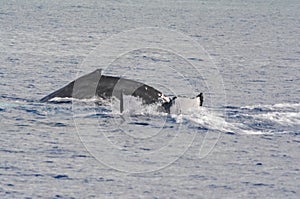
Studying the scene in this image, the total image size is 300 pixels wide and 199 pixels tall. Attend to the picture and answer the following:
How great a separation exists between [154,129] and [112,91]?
1561 mm

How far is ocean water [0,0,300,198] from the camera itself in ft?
28.4

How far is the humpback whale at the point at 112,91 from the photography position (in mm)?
12086

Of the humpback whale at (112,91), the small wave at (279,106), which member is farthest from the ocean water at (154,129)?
the humpback whale at (112,91)

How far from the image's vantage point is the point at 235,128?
11.4 metres

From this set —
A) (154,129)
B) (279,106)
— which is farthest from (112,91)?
(279,106)

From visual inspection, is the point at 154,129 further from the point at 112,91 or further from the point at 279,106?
the point at 279,106

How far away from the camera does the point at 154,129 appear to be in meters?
11.1

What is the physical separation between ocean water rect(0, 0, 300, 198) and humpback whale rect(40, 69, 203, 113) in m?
0.15

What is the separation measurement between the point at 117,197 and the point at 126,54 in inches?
601

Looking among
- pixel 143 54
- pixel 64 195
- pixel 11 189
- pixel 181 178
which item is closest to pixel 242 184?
pixel 181 178

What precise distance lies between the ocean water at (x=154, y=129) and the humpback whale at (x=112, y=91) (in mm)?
146

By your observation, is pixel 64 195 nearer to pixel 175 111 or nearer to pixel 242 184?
pixel 242 184

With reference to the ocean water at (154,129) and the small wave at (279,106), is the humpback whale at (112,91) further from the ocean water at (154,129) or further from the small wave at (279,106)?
the small wave at (279,106)

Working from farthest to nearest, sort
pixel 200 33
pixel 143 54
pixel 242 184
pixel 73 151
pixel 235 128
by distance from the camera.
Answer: pixel 200 33
pixel 143 54
pixel 235 128
pixel 73 151
pixel 242 184
